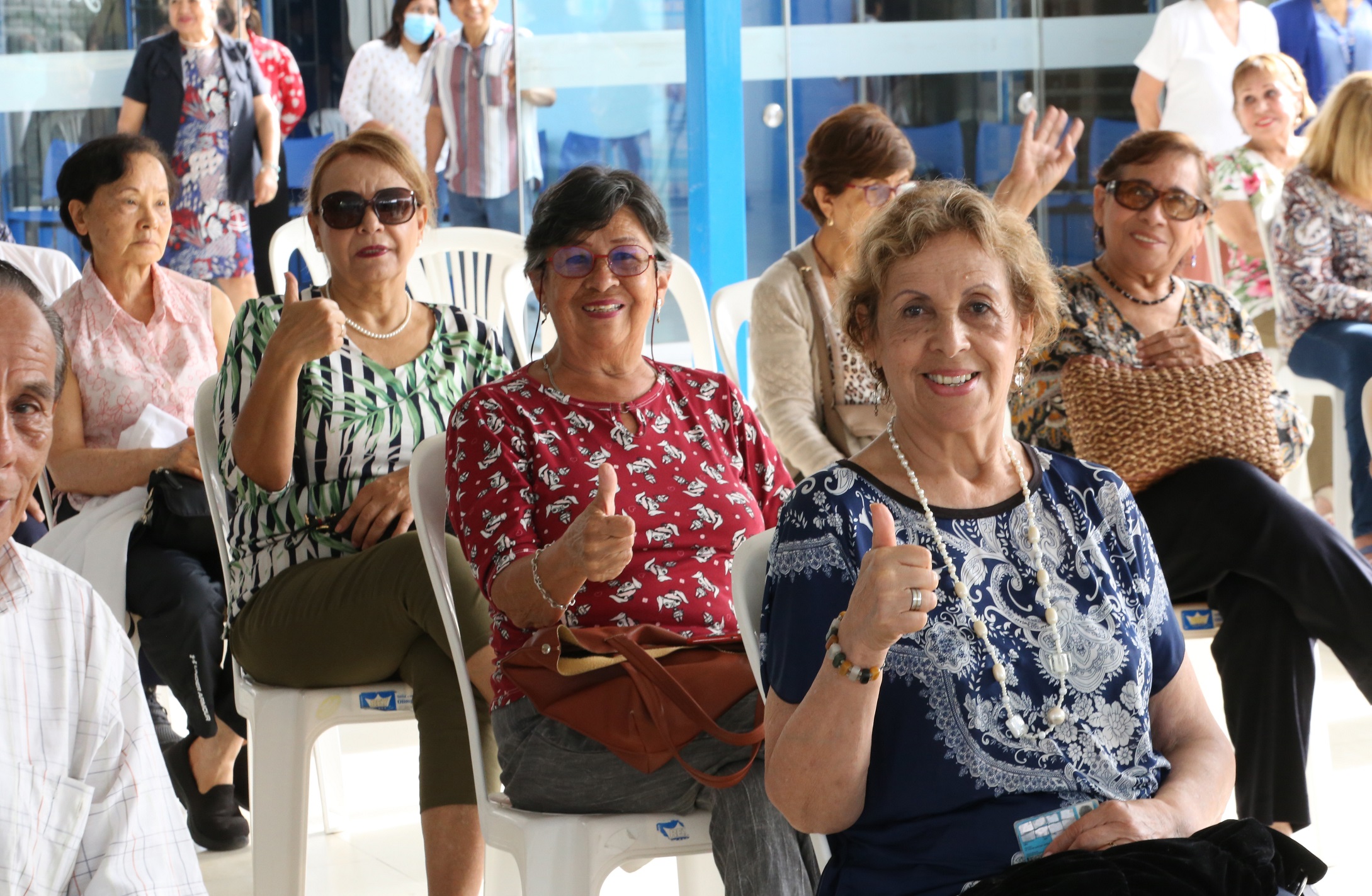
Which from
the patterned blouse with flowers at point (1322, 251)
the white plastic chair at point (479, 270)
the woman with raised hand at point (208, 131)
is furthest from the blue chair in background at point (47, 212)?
the patterned blouse with flowers at point (1322, 251)

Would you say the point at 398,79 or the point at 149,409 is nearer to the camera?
the point at 149,409

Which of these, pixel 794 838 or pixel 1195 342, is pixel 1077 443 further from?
pixel 794 838

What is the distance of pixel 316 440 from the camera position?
2.45 meters

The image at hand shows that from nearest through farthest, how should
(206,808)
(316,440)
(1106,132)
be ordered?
1. (316,440)
2. (206,808)
3. (1106,132)

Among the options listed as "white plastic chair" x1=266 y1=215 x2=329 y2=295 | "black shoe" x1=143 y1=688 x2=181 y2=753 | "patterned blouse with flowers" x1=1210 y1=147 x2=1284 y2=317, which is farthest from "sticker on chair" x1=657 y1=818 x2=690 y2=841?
"patterned blouse with flowers" x1=1210 y1=147 x2=1284 y2=317

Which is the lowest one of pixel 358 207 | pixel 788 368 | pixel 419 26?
pixel 788 368

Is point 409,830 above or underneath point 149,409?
underneath

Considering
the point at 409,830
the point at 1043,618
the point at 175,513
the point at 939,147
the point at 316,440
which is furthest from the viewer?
the point at 939,147

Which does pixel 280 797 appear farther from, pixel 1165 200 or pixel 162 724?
pixel 1165 200

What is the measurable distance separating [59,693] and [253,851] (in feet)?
3.79

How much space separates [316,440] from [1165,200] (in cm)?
165

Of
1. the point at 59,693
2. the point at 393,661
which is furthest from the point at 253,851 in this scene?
the point at 59,693

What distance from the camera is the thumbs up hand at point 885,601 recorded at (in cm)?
126

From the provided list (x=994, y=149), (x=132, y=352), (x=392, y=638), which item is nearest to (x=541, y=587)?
(x=392, y=638)
